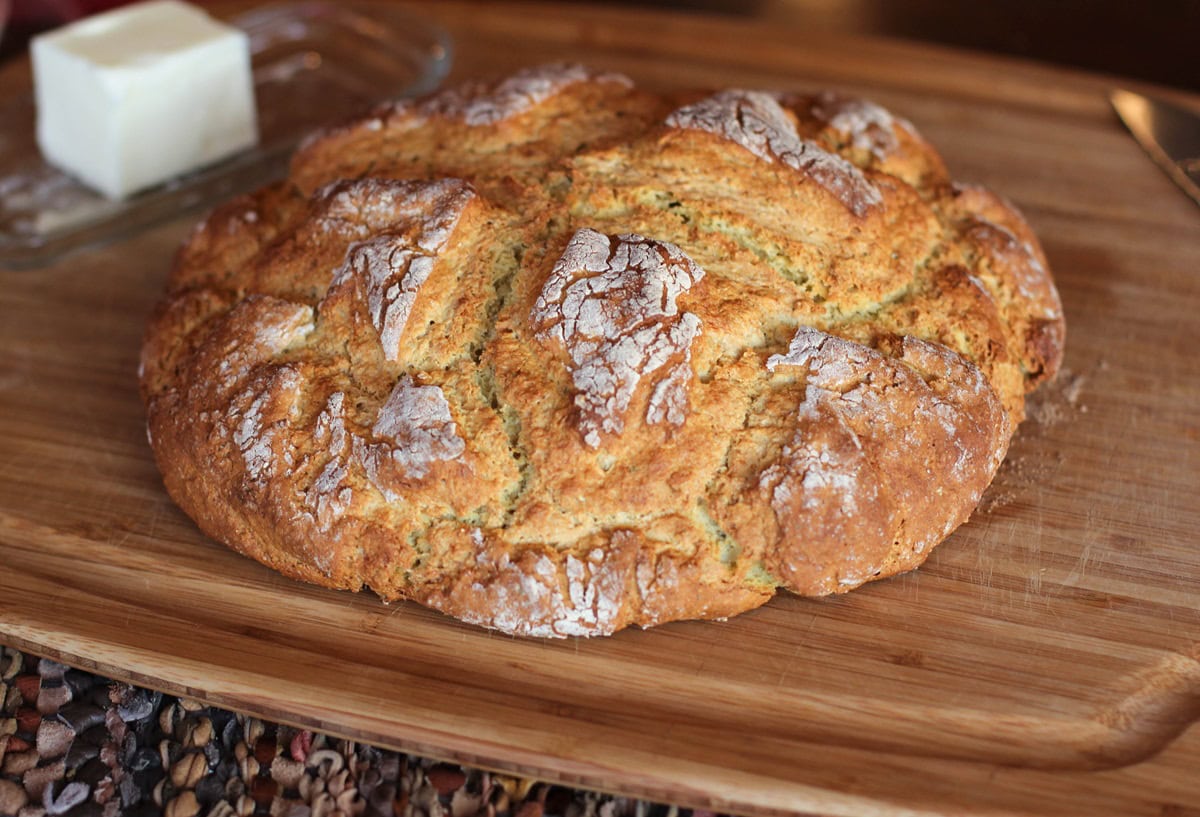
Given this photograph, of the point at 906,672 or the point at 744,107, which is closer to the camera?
the point at 906,672

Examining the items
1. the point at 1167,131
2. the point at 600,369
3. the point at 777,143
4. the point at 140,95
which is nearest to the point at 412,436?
→ the point at 600,369

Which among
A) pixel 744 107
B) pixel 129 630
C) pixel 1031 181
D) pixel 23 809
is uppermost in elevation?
pixel 744 107

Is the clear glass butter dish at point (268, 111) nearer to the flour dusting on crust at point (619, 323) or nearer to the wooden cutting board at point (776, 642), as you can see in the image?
the wooden cutting board at point (776, 642)

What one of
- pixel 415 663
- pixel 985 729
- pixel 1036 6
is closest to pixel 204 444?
pixel 415 663

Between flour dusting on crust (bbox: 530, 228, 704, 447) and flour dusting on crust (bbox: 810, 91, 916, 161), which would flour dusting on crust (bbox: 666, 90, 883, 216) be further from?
flour dusting on crust (bbox: 530, 228, 704, 447)

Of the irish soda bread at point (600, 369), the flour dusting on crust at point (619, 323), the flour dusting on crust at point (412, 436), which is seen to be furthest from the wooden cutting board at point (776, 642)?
the flour dusting on crust at point (619, 323)

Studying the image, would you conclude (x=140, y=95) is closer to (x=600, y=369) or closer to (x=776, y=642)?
(x=600, y=369)

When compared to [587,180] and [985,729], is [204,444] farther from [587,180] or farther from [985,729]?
[985,729]
